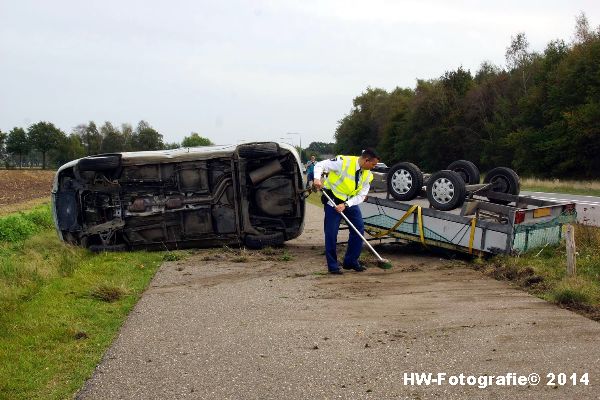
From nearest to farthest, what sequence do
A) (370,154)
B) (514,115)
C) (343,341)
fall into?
(343,341)
(370,154)
(514,115)

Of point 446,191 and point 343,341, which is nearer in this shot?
point 343,341

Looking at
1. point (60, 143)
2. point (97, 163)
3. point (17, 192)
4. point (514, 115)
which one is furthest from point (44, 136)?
point (97, 163)

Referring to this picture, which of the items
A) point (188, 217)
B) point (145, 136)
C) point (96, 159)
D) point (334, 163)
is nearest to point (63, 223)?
point (96, 159)

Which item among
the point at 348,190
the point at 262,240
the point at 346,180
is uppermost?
the point at 346,180

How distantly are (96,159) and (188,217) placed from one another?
Result: 69.0 inches

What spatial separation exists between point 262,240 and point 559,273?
15.7 feet

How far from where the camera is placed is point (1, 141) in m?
76.4

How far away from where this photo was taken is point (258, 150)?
10031 mm

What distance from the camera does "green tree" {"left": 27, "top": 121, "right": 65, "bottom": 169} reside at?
75875mm

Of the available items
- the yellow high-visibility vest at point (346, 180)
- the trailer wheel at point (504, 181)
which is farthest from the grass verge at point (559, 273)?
the yellow high-visibility vest at point (346, 180)

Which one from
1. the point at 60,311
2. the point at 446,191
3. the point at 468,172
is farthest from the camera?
the point at 468,172

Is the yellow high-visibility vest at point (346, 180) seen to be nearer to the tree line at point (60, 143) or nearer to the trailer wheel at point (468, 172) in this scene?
the trailer wheel at point (468, 172)

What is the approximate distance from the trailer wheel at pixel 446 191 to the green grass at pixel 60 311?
13.6 ft

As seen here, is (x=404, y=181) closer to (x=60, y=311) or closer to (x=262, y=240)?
(x=262, y=240)
